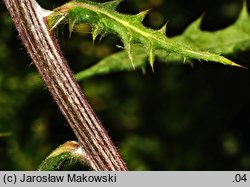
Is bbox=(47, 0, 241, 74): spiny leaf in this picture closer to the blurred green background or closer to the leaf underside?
the leaf underside

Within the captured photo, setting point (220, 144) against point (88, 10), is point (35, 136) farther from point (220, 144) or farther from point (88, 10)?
point (88, 10)

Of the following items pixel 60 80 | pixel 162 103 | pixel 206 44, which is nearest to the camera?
pixel 60 80

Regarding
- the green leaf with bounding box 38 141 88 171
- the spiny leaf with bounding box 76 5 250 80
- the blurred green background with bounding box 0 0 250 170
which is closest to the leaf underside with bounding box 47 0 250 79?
the green leaf with bounding box 38 141 88 171

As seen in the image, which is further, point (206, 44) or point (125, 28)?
point (206, 44)

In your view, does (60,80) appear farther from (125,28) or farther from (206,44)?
(206,44)

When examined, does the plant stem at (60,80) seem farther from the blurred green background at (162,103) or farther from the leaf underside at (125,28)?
the blurred green background at (162,103)

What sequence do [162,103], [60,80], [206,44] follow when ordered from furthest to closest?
[162,103] → [206,44] → [60,80]

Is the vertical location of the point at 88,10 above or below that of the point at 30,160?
above

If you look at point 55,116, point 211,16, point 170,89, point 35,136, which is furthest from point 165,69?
point 35,136

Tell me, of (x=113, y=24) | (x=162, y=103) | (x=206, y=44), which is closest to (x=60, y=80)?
(x=113, y=24)
